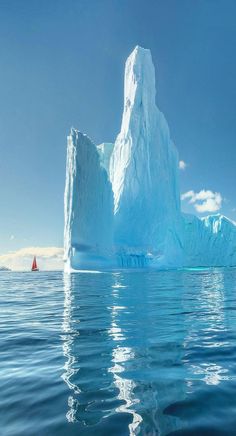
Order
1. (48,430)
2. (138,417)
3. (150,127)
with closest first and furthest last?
(48,430) < (138,417) < (150,127)

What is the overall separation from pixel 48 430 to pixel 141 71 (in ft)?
179

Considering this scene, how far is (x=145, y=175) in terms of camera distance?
159ft

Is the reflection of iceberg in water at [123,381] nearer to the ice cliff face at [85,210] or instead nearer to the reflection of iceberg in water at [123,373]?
the reflection of iceberg in water at [123,373]

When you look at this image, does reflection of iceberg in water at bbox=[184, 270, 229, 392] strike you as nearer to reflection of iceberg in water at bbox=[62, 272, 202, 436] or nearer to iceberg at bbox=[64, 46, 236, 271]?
reflection of iceberg in water at bbox=[62, 272, 202, 436]

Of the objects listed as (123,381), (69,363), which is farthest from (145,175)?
(123,381)

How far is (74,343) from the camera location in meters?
5.69

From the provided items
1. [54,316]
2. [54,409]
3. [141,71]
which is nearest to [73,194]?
[141,71]

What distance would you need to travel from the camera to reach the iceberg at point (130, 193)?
39438 mm

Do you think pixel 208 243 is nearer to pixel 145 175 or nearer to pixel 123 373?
pixel 145 175

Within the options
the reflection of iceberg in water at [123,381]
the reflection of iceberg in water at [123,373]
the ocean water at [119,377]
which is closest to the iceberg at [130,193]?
the reflection of iceberg in water at [123,373]

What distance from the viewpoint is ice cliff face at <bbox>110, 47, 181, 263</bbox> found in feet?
155

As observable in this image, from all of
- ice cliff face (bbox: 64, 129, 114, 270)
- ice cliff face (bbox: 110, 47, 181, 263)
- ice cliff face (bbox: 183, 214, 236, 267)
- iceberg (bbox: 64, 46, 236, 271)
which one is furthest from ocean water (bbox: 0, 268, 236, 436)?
ice cliff face (bbox: 183, 214, 236, 267)

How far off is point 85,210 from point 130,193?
33.3 feet

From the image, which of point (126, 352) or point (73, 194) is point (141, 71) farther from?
point (126, 352)
